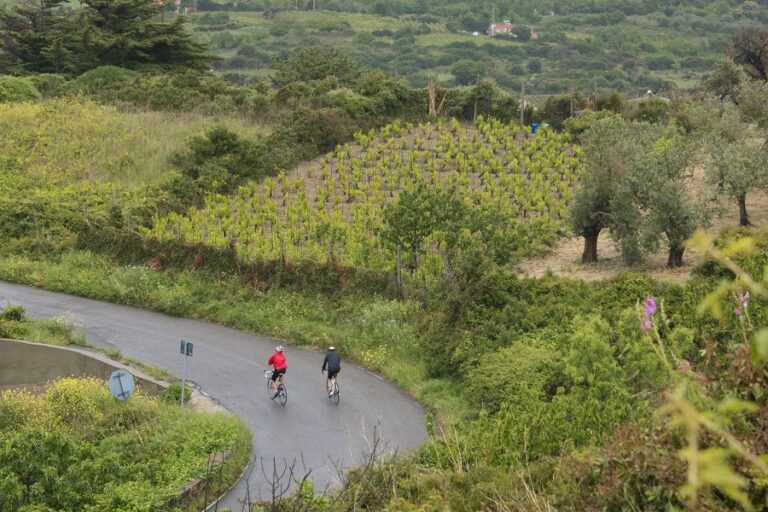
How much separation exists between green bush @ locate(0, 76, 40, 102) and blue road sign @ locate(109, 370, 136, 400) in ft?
90.1

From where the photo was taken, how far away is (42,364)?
69.1 ft

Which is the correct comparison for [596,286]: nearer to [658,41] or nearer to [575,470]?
[575,470]

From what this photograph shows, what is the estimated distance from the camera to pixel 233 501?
14375 millimetres

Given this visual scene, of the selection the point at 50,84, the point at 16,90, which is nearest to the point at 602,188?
the point at 16,90

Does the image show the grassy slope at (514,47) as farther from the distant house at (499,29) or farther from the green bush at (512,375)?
the green bush at (512,375)

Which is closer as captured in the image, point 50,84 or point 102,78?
point 50,84

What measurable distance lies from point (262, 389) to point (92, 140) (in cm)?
2053

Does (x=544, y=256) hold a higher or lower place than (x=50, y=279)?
higher

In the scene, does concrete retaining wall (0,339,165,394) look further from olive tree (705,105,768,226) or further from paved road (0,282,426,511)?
olive tree (705,105,768,226)

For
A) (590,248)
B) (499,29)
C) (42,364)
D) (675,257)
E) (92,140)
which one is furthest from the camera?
(499,29)

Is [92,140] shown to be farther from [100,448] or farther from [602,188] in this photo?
[100,448]

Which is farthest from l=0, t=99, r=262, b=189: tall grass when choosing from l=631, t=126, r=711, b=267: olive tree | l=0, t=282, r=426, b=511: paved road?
l=631, t=126, r=711, b=267: olive tree

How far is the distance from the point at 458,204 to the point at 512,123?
17116 millimetres

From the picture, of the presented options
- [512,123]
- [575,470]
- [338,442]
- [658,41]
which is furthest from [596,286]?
[658,41]
